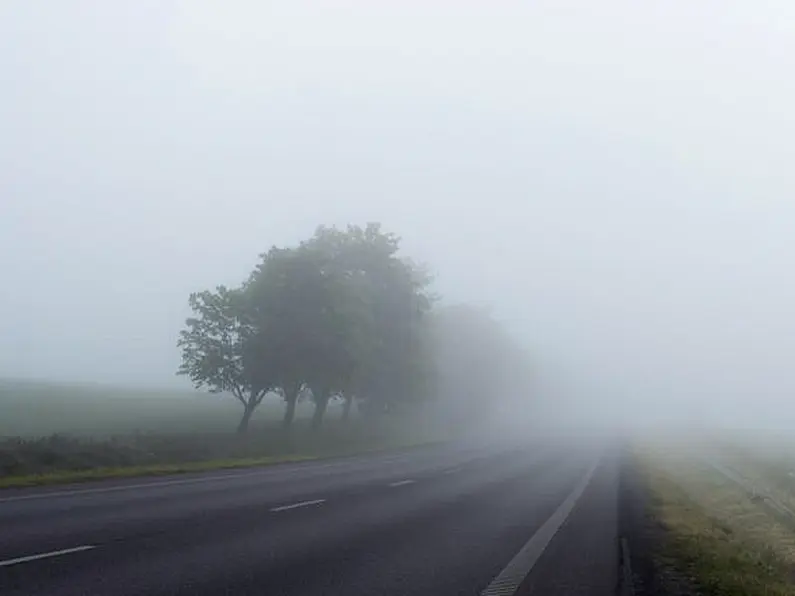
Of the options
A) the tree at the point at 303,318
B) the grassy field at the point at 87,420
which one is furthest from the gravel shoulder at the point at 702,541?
the grassy field at the point at 87,420

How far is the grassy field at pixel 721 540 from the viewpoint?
1362 cm

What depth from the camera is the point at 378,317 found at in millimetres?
65812

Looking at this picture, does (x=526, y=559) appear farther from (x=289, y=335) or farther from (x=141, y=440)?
(x=289, y=335)

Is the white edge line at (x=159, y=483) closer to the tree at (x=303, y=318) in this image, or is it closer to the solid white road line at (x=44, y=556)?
the solid white road line at (x=44, y=556)

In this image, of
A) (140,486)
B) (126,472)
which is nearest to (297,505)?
(140,486)

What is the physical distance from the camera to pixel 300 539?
14.7 metres

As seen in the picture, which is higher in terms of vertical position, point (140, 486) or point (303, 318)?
point (303, 318)

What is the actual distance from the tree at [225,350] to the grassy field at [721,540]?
21.7 metres

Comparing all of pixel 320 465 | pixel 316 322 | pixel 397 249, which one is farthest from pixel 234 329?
pixel 397 249

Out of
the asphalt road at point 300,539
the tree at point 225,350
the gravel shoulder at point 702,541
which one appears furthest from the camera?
the tree at point 225,350

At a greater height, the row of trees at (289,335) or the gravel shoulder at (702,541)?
the row of trees at (289,335)

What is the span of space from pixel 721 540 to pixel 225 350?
34659 mm

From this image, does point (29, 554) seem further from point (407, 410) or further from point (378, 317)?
point (407, 410)

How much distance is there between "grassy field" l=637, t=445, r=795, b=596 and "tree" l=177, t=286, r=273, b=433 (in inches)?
856
